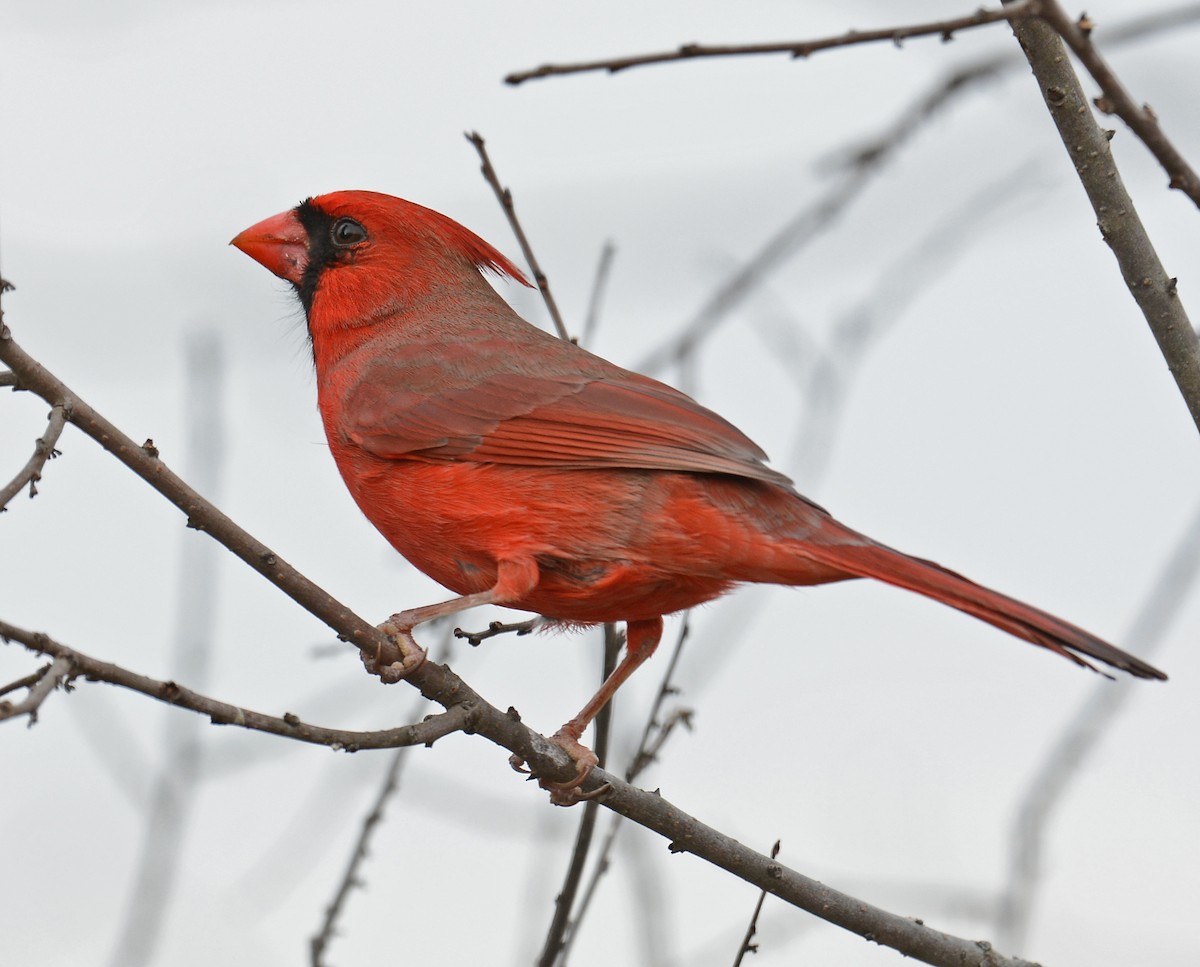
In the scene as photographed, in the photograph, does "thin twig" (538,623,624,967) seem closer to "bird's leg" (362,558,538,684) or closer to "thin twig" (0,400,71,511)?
"bird's leg" (362,558,538,684)

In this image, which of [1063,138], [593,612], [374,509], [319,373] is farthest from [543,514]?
[1063,138]

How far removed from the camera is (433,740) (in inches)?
102

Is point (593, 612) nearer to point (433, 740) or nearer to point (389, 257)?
point (433, 740)

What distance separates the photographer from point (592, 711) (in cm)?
361

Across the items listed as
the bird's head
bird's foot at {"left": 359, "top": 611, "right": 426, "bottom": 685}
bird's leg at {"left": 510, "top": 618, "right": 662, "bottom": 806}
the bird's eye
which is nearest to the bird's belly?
bird's leg at {"left": 510, "top": 618, "right": 662, "bottom": 806}

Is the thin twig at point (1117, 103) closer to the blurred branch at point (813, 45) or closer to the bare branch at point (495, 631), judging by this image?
the blurred branch at point (813, 45)

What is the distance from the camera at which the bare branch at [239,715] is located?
1.97 m

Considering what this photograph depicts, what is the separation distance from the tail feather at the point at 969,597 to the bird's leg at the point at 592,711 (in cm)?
66

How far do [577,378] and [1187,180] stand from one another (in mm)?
1943

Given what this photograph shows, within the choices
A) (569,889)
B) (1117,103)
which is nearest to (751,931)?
(569,889)

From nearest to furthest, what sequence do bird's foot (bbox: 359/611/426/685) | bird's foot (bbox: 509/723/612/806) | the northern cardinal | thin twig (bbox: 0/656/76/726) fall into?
thin twig (bbox: 0/656/76/726) → bird's foot (bbox: 359/611/426/685) → bird's foot (bbox: 509/723/612/806) → the northern cardinal

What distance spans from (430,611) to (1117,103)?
175cm

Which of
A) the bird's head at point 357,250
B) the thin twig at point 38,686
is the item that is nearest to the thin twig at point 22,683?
the thin twig at point 38,686

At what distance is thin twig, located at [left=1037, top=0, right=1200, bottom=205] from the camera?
183cm
